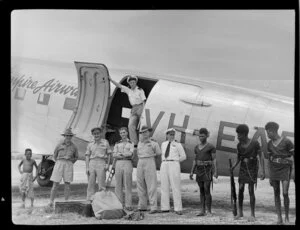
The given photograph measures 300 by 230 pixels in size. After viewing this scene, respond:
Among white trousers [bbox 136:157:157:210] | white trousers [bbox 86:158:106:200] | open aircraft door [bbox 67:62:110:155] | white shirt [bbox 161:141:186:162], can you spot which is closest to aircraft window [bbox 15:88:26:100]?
open aircraft door [bbox 67:62:110:155]

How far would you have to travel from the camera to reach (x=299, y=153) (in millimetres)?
7332

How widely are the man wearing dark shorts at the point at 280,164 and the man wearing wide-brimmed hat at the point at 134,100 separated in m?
2.34

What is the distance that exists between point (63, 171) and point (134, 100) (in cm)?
173

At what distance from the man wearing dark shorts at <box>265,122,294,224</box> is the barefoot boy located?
397 cm

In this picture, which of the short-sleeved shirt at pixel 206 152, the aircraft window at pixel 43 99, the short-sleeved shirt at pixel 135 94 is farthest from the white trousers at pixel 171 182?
the aircraft window at pixel 43 99

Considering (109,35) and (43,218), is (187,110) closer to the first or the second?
(109,35)

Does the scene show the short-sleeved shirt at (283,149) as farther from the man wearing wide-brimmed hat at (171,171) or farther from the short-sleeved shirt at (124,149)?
the short-sleeved shirt at (124,149)

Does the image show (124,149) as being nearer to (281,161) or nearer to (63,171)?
(63,171)

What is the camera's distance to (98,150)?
796 centimetres

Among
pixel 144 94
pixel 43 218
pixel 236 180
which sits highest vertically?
pixel 144 94

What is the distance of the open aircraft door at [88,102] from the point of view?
8.38 meters
